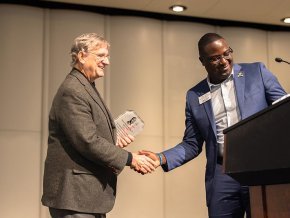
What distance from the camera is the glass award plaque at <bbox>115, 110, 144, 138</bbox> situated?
273 centimetres

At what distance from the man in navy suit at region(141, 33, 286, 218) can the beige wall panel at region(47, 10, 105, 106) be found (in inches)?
77.6

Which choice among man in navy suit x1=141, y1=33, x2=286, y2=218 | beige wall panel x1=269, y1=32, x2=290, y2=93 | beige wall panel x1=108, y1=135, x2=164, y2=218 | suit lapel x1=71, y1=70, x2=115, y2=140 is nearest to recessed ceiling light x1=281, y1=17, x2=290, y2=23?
beige wall panel x1=269, y1=32, x2=290, y2=93

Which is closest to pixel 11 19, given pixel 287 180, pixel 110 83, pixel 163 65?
pixel 110 83

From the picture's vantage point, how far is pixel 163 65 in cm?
477

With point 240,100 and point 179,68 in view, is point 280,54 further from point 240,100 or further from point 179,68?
point 240,100

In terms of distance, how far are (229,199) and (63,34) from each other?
8.68 feet

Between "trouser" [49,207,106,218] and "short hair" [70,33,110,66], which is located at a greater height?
"short hair" [70,33,110,66]

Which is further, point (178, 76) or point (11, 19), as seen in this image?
point (178, 76)

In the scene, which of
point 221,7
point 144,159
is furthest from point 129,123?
point 221,7

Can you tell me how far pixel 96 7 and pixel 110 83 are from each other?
0.73m

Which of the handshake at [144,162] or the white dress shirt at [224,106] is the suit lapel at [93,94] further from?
the white dress shirt at [224,106]

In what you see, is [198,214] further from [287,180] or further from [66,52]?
[287,180]

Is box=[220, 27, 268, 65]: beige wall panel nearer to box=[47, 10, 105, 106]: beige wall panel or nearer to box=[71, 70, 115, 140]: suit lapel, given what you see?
box=[47, 10, 105, 106]: beige wall panel

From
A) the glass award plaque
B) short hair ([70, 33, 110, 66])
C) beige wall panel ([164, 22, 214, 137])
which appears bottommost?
the glass award plaque
